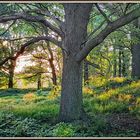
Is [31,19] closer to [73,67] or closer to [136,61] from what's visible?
[73,67]

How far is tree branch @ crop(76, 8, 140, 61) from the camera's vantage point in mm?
5188

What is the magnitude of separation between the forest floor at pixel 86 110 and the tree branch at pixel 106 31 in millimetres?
399

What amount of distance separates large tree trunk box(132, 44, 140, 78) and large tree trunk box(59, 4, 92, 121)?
0.72m

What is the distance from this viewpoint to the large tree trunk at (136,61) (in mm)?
5912

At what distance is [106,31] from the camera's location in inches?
210

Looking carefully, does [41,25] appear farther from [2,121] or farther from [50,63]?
[2,121]

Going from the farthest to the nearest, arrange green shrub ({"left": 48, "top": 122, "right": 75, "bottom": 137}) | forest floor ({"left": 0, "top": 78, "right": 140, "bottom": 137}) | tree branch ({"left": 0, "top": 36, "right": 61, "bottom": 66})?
tree branch ({"left": 0, "top": 36, "right": 61, "bottom": 66})
forest floor ({"left": 0, "top": 78, "right": 140, "bottom": 137})
green shrub ({"left": 48, "top": 122, "right": 75, "bottom": 137})

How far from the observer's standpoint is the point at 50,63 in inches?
219

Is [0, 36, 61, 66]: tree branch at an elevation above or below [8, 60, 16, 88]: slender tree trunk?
above

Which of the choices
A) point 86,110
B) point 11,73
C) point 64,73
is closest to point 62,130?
point 86,110

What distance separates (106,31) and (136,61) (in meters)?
0.92

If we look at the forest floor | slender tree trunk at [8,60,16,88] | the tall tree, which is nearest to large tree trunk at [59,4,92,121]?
the tall tree

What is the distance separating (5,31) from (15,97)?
2.86ft

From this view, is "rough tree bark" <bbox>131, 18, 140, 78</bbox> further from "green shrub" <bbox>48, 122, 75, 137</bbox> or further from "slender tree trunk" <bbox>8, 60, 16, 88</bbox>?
"slender tree trunk" <bbox>8, 60, 16, 88</bbox>
